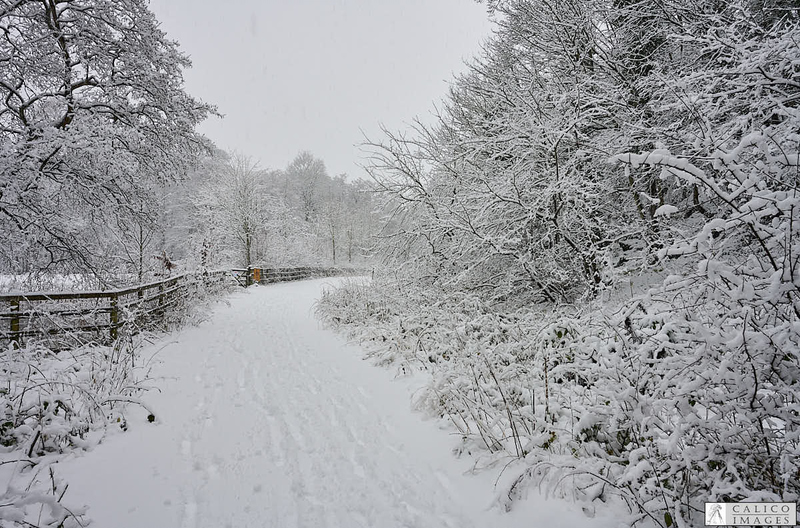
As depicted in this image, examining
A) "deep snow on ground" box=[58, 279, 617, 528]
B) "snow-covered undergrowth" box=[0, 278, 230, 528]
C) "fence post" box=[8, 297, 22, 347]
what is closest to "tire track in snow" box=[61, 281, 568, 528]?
"deep snow on ground" box=[58, 279, 617, 528]

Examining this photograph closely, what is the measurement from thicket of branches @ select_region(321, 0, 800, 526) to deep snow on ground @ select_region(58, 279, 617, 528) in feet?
1.08

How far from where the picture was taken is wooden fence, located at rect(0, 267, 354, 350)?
5.42 meters

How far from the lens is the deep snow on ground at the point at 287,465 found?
233 cm

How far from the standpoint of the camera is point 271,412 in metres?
4.03

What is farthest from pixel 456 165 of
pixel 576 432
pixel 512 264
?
pixel 576 432

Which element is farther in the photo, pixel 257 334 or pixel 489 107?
pixel 257 334

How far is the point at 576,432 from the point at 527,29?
764 cm

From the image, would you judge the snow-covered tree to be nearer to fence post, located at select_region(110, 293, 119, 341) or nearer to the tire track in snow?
fence post, located at select_region(110, 293, 119, 341)

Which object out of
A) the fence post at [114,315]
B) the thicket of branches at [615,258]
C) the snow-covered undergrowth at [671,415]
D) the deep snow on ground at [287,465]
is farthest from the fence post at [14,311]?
the snow-covered undergrowth at [671,415]

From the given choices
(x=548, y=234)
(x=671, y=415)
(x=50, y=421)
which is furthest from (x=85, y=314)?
(x=671, y=415)

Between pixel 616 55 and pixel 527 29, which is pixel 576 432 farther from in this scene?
pixel 527 29

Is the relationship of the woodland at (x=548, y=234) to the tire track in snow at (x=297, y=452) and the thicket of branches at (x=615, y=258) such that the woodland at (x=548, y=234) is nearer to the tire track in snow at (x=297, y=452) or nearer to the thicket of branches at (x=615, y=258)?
the thicket of branches at (x=615, y=258)

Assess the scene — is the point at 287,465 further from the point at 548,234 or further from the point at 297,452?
the point at 548,234

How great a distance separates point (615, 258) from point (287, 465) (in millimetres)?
5987
